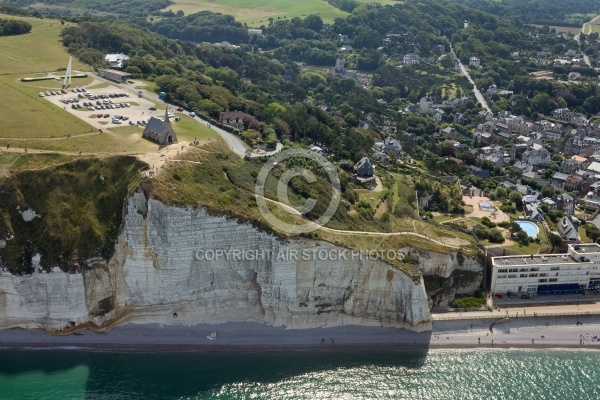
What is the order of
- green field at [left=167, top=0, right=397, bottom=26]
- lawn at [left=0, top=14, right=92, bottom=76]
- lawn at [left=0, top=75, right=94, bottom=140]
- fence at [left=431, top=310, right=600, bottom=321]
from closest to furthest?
fence at [left=431, top=310, right=600, bottom=321] → lawn at [left=0, top=75, right=94, bottom=140] → lawn at [left=0, top=14, right=92, bottom=76] → green field at [left=167, top=0, right=397, bottom=26]

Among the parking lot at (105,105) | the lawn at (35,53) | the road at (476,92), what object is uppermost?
the lawn at (35,53)

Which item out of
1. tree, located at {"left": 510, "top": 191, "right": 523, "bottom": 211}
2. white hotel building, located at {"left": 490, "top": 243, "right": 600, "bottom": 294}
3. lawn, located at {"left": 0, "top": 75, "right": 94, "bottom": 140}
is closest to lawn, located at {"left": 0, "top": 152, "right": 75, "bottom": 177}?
lawn, located at {"left": 0, "top": 75, "right": 94, "bottom": 140}

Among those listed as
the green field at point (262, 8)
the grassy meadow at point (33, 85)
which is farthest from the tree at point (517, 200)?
the green field at point (262, 8)

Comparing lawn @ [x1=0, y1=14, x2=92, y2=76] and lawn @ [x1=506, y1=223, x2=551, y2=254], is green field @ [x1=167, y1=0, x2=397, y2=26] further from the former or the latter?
lawn @ [x1=506, y1=223, x2=551, y2=254]

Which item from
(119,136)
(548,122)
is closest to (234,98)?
(119,136)

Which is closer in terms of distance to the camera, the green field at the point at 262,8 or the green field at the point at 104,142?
the green field at the point at 104,142

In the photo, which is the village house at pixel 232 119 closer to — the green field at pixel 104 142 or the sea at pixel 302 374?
the green field at pixel 104 142

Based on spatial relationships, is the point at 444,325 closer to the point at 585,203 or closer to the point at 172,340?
the point at 172,340
